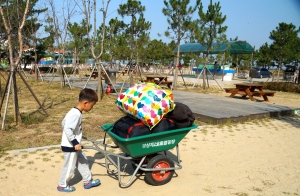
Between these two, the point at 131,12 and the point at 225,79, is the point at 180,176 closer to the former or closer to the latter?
the point at 131,12

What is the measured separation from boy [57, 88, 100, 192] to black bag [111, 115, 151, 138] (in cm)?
49

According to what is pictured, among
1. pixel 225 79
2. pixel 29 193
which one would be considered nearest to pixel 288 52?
pixel 225 79

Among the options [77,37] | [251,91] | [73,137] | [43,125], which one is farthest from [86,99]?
[77,37]

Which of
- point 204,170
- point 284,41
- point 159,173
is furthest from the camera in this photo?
point 284,41

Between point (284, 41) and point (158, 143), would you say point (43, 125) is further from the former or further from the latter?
point (284, 41)

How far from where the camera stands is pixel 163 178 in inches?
144

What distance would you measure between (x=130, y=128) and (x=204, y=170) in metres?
1.43

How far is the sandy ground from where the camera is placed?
3465mm

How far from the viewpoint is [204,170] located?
13.6 feet

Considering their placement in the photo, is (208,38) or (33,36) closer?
(208,38)

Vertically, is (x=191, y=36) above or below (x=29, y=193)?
above

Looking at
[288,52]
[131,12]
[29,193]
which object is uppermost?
[131,12]

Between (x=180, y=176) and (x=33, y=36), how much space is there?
19.0 m

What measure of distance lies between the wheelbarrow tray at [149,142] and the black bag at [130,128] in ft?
0.39
